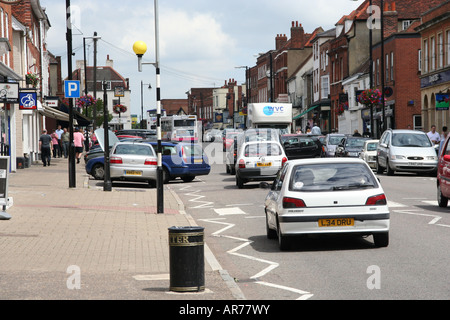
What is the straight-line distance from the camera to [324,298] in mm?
8523

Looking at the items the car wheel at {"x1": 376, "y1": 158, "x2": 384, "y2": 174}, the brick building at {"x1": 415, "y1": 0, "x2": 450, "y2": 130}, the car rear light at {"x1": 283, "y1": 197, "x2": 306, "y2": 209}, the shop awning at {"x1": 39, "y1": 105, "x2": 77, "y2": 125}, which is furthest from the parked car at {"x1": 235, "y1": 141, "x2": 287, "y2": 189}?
the shop awning at {"x1": 39, "y1": 105, "x2": 77, "y2": 125}

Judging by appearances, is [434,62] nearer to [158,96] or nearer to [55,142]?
[55,142]

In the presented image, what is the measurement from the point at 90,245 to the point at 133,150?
51.2 ft

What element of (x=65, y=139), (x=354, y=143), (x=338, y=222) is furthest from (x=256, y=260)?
(x=65, y=139)

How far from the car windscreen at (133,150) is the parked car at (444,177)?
39.7ft

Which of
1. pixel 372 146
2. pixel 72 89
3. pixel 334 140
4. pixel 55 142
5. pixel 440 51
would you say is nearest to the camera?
pixel 72 89

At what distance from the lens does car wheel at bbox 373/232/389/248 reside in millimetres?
12227

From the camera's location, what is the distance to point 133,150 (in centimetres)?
2833

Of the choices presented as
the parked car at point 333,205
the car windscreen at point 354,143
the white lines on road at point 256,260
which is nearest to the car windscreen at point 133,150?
the white lines on road at point 256,260

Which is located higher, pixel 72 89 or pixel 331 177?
pixel 72 89

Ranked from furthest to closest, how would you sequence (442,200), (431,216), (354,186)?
(442,200)
(431,216)
(354,186)

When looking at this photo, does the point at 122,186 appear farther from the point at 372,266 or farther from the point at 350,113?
Answer: the point at 350,113

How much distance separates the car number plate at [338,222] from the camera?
1198 centimetres

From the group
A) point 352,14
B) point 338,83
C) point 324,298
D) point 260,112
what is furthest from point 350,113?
point 324,298
